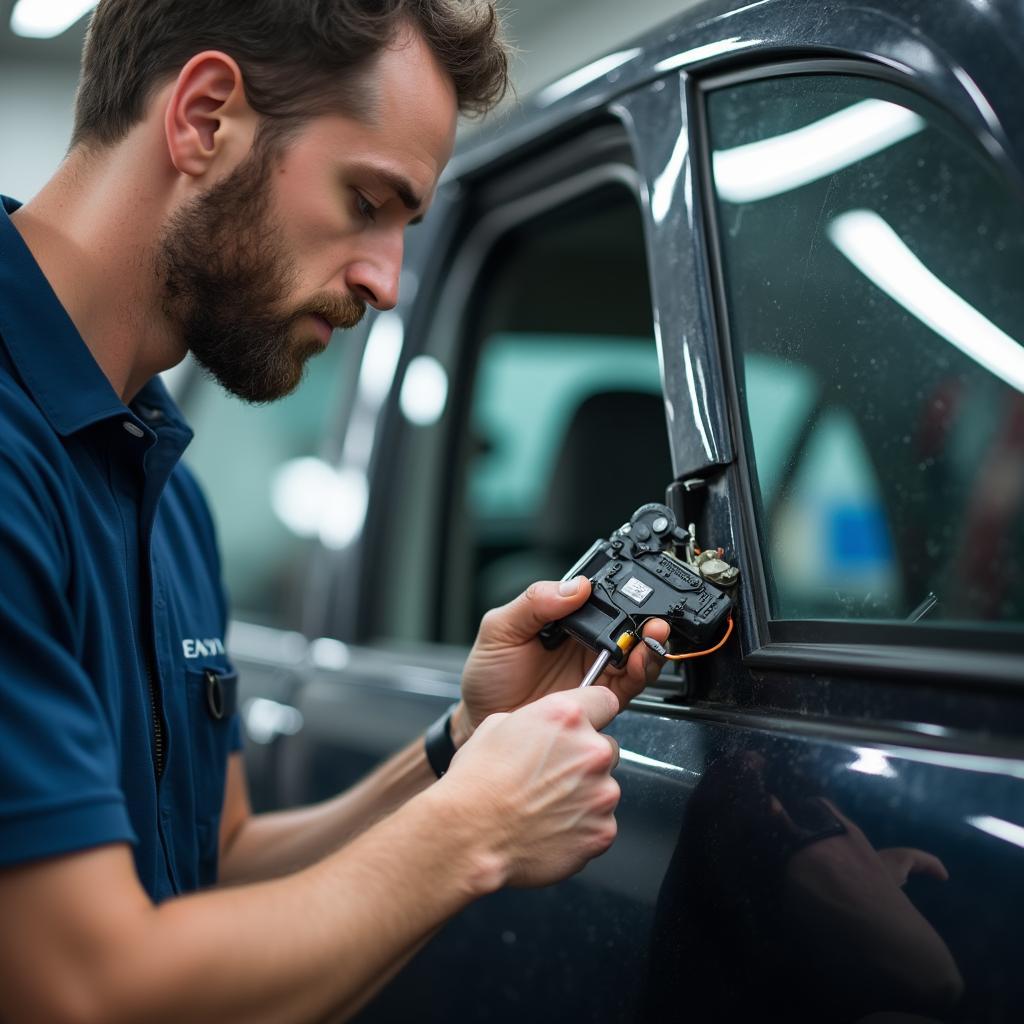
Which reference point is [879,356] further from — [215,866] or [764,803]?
[215,866]

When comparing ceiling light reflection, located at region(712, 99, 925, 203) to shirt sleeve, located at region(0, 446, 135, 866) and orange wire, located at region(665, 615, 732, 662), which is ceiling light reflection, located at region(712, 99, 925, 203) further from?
shirt sleeve, located at region(0, 446, 135, 866)

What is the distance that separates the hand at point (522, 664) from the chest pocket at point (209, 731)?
34 centimetres

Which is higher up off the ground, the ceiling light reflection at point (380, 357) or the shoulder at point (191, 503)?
the ceiling light reflection at point (380, 357)

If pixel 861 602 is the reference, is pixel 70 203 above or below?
above

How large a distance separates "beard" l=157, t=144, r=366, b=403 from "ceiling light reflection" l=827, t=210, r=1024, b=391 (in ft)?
1.93

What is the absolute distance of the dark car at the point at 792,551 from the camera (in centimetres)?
89

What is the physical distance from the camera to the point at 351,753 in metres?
1.86

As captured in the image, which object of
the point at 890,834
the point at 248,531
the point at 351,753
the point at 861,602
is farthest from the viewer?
the point at 248,531

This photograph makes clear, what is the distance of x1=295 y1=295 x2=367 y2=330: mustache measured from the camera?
4.51ft

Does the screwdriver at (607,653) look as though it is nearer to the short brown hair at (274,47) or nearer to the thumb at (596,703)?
the thumb at (596,703)

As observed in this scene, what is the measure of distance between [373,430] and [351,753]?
1.98ft

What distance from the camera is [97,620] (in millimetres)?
1134

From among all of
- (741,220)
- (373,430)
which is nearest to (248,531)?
(373,430)

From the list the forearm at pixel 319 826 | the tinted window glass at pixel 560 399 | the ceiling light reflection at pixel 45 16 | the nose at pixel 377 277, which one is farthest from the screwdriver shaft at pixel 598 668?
the ceiling light reflection at pixel 45 16
